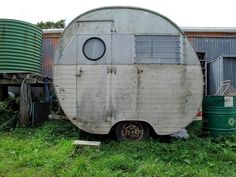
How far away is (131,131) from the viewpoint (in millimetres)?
7820

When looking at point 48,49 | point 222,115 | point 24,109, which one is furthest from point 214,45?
point 24,109

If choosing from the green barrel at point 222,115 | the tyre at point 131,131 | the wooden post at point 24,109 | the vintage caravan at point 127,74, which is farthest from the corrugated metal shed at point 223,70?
the wooden post at point 24,109

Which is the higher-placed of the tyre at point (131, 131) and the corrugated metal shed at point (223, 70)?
the corrugated metal shed at point (223, 70)

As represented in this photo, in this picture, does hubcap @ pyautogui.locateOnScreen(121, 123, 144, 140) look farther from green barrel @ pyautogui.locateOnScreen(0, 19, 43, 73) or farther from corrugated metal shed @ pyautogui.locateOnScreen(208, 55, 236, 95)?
corrugated metal shed @ pyautogui.locateOnScreen(208, 55, 236, 95)

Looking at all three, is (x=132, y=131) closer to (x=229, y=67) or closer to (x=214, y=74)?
(x=229, y=67)

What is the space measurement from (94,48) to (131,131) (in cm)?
215

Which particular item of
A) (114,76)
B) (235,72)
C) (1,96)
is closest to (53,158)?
(114,76)

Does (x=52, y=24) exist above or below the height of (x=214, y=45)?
above

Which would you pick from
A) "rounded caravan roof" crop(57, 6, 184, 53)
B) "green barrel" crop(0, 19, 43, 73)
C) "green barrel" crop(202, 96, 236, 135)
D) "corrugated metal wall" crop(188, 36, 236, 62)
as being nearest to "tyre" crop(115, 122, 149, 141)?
"green barrel" crop(202, 96, 236, 135)

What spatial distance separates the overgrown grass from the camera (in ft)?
18.4

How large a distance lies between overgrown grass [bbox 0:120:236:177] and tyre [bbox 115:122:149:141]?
0.23 meters

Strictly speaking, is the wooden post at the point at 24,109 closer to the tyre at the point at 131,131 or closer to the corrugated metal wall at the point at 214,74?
the tyre at the point at 131,131

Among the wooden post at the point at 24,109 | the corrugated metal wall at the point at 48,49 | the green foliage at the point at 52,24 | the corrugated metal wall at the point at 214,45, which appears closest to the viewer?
the wooden post at the point at 24,109

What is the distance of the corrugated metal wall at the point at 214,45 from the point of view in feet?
48.4
